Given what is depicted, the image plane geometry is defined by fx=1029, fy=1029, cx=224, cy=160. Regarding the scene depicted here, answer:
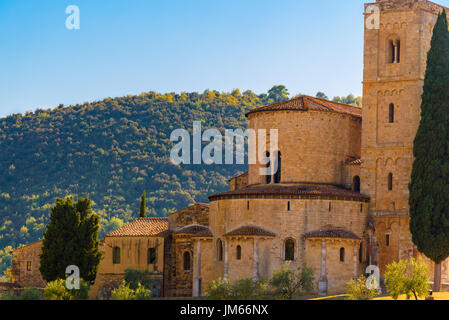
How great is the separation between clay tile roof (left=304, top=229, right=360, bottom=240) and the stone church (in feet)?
0.17

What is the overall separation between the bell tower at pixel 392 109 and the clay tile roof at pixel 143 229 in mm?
13326

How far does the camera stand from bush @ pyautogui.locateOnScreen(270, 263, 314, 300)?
48.8m

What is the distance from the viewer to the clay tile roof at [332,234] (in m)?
51.5

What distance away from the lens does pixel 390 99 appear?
54.4 meters

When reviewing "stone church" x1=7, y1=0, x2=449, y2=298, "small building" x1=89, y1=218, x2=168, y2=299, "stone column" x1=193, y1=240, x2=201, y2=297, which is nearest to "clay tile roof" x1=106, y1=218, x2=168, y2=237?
"small building" x1=89, y1=218, x2=168, y2=299

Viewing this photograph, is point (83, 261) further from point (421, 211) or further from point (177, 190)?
point (177, 190)

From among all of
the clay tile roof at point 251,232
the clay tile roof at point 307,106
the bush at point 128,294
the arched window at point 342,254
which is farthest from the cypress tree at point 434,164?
the bush at point 128,294

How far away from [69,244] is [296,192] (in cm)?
1304

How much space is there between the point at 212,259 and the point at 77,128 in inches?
2287

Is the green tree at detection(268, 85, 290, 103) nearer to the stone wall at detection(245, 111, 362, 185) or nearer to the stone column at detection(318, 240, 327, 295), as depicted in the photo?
the stone wall at detection(245, 111, 362, 185)

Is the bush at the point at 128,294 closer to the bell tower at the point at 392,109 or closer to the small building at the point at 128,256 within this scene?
the small building at the point at 128,256

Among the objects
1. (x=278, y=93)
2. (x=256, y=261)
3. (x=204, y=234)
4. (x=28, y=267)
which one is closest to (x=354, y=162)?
(x=256, y=261)

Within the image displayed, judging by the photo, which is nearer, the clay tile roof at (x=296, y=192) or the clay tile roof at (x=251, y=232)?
the clay tile roof at (x=251, y=232)
